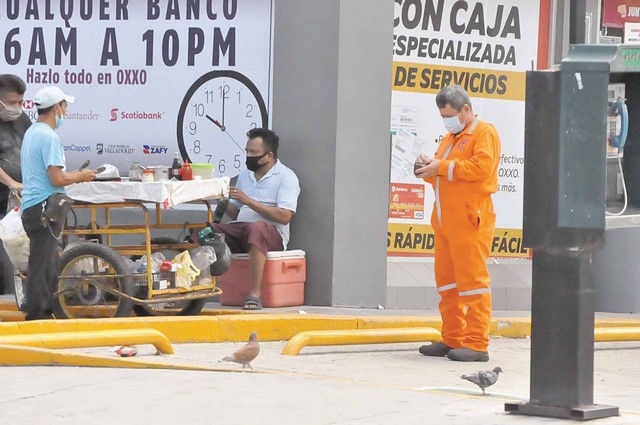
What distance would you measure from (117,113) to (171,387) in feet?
15.8

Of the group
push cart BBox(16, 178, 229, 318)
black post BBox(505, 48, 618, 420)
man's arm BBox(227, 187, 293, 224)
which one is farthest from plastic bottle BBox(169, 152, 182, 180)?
black post BBox(505, 48, 618, 420)

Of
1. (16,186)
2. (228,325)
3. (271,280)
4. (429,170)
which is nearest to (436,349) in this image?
(429,170)

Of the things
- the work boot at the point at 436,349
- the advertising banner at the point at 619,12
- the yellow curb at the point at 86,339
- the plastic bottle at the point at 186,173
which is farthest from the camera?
the advertising banner at the point at 619,12

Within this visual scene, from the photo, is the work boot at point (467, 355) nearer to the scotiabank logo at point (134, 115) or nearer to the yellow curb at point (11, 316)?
the yellow curb at point (11, 316)

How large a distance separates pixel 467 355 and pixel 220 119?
3469mm

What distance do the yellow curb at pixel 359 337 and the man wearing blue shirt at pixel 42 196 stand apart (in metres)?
1.79

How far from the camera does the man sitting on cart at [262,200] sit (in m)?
11.0

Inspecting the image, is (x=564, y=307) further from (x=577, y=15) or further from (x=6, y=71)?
(x=6, y=71)

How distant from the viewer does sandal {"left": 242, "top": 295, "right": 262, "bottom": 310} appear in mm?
10867

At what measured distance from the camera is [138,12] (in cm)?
1187

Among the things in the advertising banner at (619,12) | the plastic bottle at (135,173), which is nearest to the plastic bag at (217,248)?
the plastic bottle at (135,173)

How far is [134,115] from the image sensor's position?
11891 mm

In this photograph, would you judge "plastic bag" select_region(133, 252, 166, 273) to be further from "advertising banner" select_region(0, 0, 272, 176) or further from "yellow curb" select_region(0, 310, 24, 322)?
"advertising banner" select_region(0, 0, 272, 176)

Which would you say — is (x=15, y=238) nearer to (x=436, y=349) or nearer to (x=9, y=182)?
(x=9, y=182)
